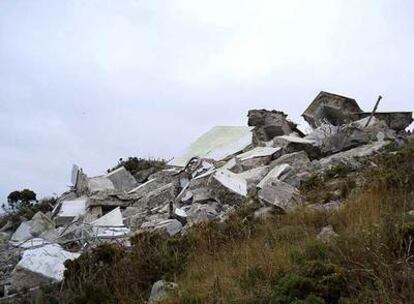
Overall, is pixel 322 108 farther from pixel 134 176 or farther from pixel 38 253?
pixel 38 253

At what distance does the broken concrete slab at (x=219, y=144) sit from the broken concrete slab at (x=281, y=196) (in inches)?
201

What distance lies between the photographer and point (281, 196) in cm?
815

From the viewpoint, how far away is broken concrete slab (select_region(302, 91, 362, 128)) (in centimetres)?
1447

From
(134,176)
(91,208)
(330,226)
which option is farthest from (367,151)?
(134,176)

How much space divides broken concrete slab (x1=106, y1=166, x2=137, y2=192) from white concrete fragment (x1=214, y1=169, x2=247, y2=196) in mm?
3586

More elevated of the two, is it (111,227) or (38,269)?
(111,227)

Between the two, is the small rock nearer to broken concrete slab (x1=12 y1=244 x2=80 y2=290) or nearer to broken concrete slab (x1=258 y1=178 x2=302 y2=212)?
broken concrete slab (x1=12 y1=244 x2=80 y2=290)

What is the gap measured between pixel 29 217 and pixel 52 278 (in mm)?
6764

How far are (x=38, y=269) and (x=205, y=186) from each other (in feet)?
14.4

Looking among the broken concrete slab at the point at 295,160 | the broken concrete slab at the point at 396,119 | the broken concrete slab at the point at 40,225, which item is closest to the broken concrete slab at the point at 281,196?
the broken concrete slab at the point at 295,160

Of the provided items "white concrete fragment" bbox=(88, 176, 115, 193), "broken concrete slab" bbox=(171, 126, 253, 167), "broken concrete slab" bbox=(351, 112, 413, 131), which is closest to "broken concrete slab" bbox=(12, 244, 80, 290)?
"white concrete fragment" bbox=(88, 176, 115, 193)

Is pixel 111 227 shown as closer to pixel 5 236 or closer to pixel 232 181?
pixel 232 181

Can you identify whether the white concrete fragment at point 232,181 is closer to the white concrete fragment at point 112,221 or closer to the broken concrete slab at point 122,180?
the white concrete fragment at point 112,221

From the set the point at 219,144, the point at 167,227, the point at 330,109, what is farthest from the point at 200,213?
the point at 330,109
